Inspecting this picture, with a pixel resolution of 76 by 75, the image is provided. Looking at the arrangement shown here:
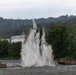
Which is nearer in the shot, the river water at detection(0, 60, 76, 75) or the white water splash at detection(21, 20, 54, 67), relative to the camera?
the river water at detection(0, 60, 76, 75)

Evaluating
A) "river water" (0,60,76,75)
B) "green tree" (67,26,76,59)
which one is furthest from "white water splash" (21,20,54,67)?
"green tree" (67,26,76,59)

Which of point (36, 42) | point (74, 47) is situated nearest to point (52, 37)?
point (74, 47)

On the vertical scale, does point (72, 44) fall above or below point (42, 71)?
above

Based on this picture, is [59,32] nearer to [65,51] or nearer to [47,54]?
[65,51]

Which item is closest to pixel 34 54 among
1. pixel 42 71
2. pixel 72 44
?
pixel 42 71

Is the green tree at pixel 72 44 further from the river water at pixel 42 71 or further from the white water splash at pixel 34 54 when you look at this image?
the river water at pixel 42 71

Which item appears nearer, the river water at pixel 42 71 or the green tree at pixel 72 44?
the river water at pixel 42 71

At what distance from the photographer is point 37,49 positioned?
452 ft

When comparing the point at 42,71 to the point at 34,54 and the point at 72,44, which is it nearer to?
the point at 34,54

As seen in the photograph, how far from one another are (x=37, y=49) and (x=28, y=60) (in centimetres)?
650

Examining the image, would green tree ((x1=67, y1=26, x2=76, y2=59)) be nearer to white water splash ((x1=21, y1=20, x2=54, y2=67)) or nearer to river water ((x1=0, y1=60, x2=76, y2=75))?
white water splash ((x1=21, y1=20, x2=54, y2=67))

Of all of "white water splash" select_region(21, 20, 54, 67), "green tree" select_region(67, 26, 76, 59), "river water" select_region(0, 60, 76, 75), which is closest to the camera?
"river water" select_region(0, 60, 76, 75)

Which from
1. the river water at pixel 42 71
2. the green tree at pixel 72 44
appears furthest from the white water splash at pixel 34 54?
the green tree at pixel 72 44

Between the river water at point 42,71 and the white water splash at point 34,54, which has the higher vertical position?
the white water splash at point 34,54
